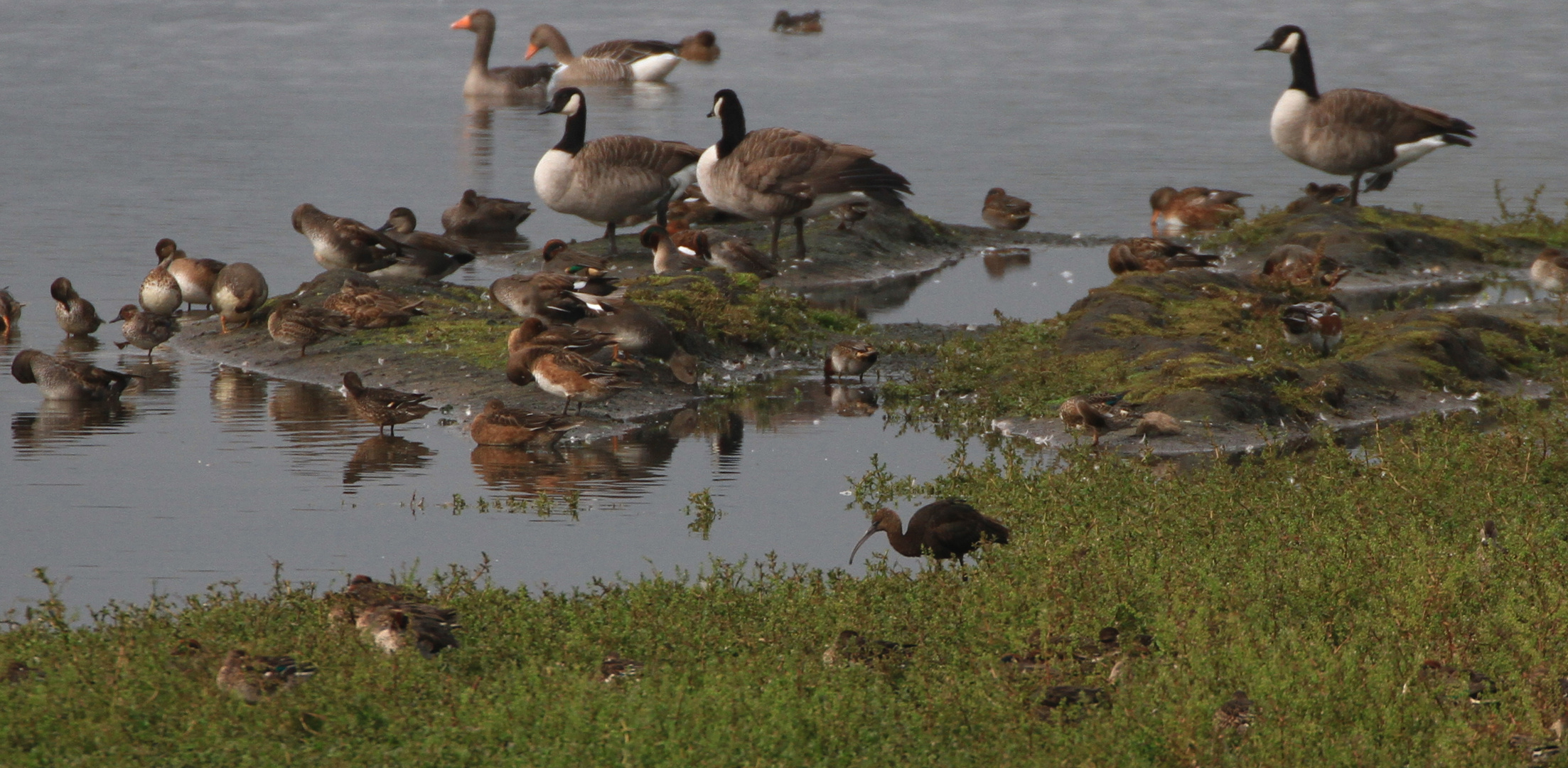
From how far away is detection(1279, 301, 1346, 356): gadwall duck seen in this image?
15094 millimetres

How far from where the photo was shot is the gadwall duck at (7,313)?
55.2 ft

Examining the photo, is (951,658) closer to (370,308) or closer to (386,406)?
(386,406)

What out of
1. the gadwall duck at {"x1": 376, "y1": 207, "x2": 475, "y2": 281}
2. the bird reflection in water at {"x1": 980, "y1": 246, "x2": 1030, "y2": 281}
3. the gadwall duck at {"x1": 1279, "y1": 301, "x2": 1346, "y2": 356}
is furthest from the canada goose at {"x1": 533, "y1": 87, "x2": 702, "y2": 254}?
the gadwall duck at {"x1": 1279, "y1": 301, "x2": 1346, "y2": 356}

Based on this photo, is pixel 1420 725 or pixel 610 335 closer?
pixel 1420 725

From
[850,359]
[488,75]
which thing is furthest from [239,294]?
[488,75]

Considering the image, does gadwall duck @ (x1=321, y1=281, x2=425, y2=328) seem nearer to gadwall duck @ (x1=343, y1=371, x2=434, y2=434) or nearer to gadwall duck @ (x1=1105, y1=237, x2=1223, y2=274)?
gadwall duck @ (x1=343, y1=371, x2=434, y2=434)

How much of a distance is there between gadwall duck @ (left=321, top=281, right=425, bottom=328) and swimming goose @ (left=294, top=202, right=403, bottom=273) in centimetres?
201

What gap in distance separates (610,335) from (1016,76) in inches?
1191

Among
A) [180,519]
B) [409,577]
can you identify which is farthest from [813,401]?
[409,577]

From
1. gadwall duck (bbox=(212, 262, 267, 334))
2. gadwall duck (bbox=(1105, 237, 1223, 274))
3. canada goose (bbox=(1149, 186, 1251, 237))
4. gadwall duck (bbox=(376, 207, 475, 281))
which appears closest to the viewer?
gadwall duck (bbox=(212, 262, 267, 334))

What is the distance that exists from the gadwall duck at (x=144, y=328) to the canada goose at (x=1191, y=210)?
12.7 meters

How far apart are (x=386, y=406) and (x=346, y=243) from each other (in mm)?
5655

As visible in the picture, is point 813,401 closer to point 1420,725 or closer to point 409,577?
point 409,577

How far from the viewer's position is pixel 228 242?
2166cm
